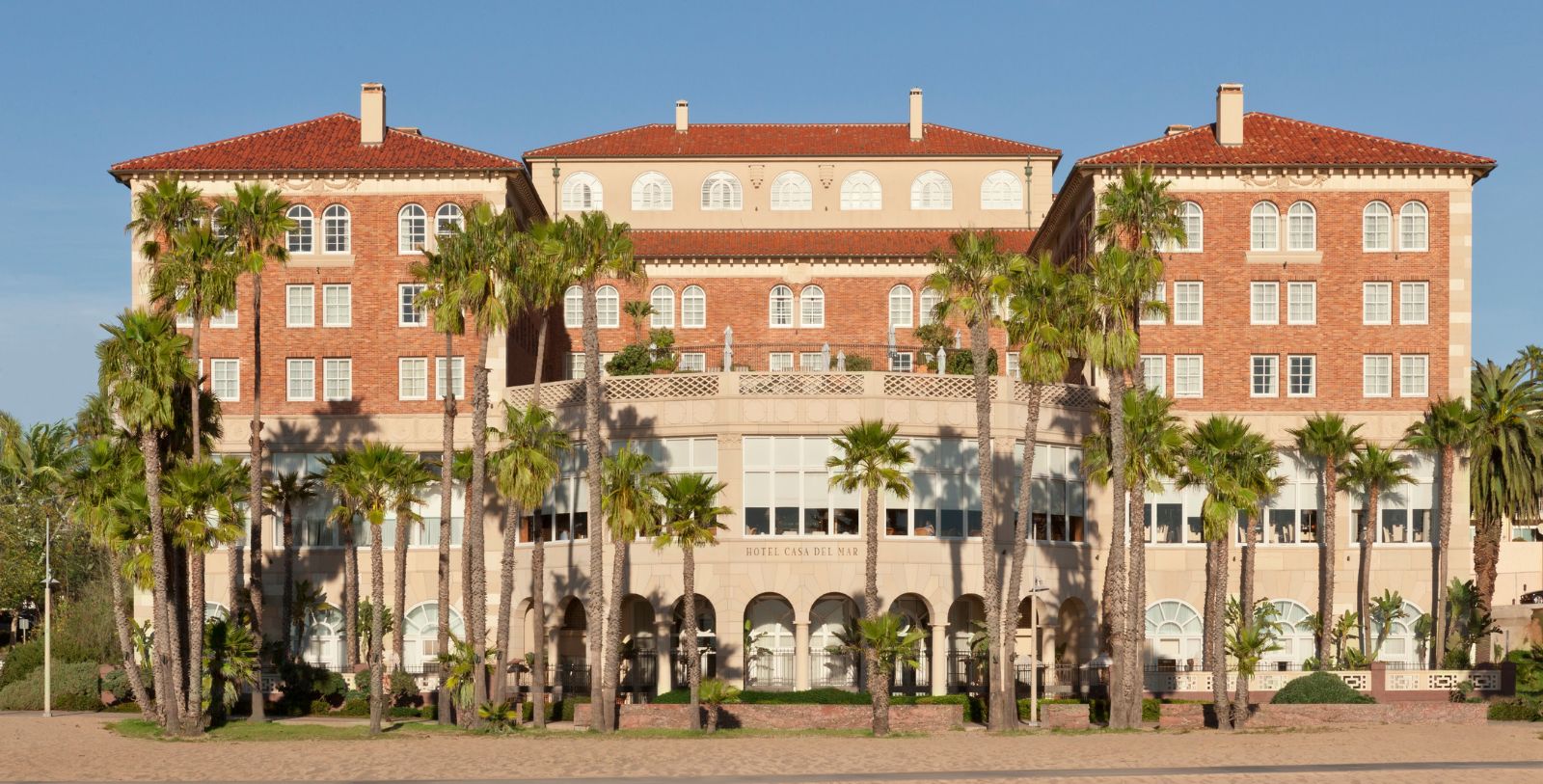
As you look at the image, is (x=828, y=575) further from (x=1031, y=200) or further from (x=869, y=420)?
(x=1031, y=200)

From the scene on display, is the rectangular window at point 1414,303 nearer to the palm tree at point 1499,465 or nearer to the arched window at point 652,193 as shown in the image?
the palm tree at point 1499,465

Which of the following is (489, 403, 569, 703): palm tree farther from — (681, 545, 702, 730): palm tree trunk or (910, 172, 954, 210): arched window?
(910, 172, 954, 210): arched window

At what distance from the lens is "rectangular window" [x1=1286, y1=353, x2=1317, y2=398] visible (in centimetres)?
6700

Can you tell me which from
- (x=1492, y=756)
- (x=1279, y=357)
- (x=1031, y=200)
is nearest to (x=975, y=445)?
(x=1279, y=357)

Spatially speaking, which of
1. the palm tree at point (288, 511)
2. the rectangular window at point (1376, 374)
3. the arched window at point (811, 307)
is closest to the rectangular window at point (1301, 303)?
the rectangular window at point (1376, 374)

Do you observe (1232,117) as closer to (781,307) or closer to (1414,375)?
(1414,375)

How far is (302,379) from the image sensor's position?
222 feet

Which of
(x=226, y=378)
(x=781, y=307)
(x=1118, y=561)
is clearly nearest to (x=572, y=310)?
(x=781, y=307)

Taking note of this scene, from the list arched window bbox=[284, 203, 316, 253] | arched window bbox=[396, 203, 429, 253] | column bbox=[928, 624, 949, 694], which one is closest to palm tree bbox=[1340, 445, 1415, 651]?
column bbox=[928, 624, 949, 694]

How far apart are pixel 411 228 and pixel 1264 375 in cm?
2911

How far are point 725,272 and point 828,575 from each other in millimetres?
26273

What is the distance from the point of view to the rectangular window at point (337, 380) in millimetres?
67456

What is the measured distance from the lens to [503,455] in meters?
53.5

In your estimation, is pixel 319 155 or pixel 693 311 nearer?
pixel 319 155
